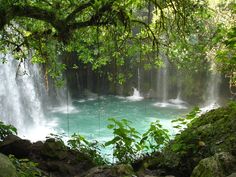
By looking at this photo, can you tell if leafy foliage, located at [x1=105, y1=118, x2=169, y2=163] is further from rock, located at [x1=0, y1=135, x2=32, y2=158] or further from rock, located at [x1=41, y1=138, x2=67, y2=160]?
rock, located at [x1=0, y1=135, x2=32, y2=158]

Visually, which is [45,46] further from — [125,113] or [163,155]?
[125,113]

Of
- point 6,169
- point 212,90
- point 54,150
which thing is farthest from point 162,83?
point 6,169

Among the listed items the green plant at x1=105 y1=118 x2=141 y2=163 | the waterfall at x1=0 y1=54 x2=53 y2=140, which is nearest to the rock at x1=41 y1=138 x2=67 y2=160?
Result: the green plant at x1=105 y1=118 x2=141 y2=163

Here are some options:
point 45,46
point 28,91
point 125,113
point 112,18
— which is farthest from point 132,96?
point 112,18

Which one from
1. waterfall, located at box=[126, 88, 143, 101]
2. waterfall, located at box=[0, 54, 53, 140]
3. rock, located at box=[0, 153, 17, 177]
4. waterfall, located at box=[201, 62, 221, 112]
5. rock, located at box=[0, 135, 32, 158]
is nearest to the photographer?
rock, located at box=[0, 153, 17, 177]

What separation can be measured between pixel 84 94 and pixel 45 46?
577 inches

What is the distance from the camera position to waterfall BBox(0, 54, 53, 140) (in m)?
13.8

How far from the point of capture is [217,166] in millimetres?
3086

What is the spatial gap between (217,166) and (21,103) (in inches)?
509

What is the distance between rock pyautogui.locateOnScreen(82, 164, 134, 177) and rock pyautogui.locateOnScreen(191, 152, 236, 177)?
0.87 metres

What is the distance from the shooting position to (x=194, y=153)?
4.03 metres

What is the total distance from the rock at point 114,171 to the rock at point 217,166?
2.87ft

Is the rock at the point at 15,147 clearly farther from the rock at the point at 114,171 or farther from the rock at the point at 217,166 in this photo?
the rock at the point at 217,166

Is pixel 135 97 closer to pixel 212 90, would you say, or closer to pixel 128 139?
pixel 212 90
